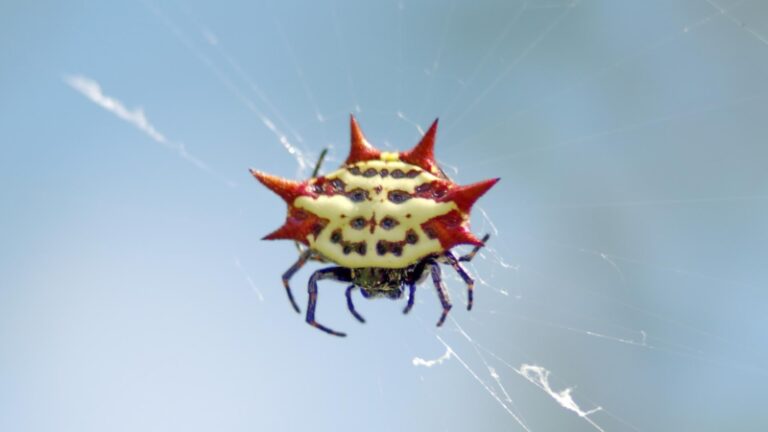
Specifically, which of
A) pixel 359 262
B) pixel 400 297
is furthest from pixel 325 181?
pixel 400 297

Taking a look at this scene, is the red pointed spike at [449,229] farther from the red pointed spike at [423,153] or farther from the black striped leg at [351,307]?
the black striped leg at [351,307]

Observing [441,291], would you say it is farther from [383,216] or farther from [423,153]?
[423,153]

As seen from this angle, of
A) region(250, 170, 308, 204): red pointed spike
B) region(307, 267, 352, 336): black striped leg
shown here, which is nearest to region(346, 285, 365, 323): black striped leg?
region(307, 267, 352, 336): black striped leg

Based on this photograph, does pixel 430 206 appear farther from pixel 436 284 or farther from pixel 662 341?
pixel 662 341

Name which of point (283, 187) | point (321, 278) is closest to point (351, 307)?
point (321, 278)

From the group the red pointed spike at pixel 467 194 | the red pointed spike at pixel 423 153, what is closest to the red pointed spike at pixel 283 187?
the red pointed spike at pixel 423 153
